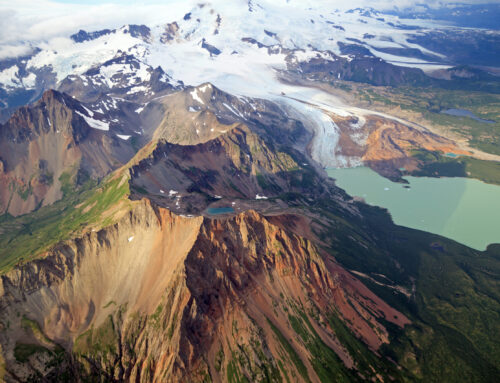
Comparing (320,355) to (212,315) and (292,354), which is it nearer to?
(292,354)

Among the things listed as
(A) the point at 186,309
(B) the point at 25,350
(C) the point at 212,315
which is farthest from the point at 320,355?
(B) the point at 25,350

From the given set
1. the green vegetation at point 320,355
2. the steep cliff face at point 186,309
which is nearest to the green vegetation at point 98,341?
the steep cliff face at point 186,309

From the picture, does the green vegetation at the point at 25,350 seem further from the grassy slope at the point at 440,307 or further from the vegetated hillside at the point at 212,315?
the grassy slope at the point at 440,307

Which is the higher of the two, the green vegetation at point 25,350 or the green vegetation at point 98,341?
the green vegetation at point 25,350

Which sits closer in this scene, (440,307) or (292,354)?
(292,354)

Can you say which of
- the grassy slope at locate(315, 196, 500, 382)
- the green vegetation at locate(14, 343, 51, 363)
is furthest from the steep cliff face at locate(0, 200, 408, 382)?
the grassy slope at locate(315, 196, 500, 382)

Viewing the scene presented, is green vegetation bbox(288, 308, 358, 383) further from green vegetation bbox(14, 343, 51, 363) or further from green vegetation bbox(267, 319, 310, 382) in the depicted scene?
green vegetation bbox(14, 343, 51, 363)

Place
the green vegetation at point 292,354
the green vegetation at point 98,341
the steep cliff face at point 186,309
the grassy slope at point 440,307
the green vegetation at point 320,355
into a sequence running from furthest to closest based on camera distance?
1. the grassy slope at point 440,307
2. the green vegetation at point 320,355
3. the green vegetation at point 292,354
4. the green vegetation at point 98,341
5. the steep cliff face at point 186,309

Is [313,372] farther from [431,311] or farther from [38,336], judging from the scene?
[38,336]
